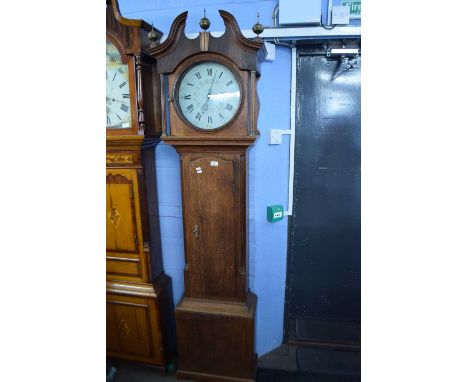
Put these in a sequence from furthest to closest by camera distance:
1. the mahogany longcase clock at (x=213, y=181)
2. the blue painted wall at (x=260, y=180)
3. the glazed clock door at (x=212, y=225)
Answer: the blue painted wall at (x=260, y=180) < the glazed clock door at (x=212, y=225) < the mahogany longcase clock at (x=213, y=181)

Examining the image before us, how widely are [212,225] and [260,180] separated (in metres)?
0.41

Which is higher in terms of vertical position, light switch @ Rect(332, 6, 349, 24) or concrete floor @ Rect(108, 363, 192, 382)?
light switch @ Rect(332, 6, 349, 24)

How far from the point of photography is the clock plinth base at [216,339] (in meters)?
1.61

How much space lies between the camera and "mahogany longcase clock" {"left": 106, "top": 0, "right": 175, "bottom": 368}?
144cm

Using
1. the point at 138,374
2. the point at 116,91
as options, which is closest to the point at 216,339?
the point at 138,374

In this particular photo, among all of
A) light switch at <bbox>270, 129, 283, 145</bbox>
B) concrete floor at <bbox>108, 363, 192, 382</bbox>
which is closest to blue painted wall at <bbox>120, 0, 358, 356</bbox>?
light switch at <bbox>270, 129, 283, 145</bbox>

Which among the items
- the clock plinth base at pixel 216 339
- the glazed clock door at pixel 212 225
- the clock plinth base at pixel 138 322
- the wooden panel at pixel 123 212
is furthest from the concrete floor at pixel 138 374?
the wooden panel at pixel 123 212

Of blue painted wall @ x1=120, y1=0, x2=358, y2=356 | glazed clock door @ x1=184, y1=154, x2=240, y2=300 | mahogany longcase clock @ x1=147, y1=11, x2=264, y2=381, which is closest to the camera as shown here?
mahogany longcase clock @ x1=147, y1=11, x2=264, y2=381

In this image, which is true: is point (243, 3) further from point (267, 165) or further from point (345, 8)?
point (267, 165)

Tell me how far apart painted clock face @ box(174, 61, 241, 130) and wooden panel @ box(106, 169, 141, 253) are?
46 centimetres

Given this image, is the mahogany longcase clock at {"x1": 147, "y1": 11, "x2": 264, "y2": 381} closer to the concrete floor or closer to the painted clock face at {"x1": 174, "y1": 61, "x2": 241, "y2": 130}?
the painted clock face at {"x1": 174, "y1": 61, "x2": 241, "y2": 130}

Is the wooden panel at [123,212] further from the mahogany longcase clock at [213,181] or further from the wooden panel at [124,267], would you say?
the mahogany longcase clock at [213,181]

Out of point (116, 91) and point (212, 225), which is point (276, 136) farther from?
point (116, 91)

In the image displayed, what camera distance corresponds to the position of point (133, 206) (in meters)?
1.61
